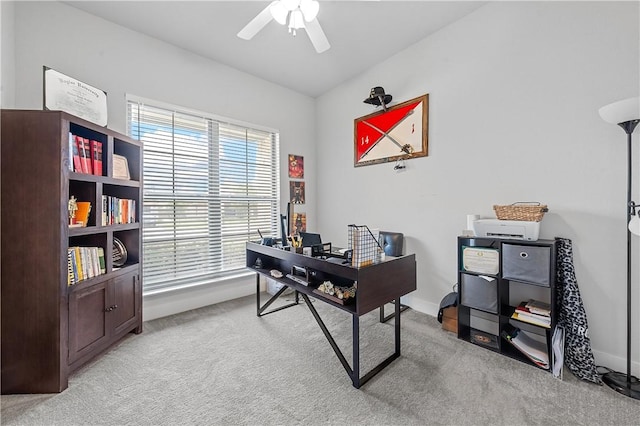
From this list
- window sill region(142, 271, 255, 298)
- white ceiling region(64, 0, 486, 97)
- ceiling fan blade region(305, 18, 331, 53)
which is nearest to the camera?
ceiling fan blade region(305, 18, 331, 53)

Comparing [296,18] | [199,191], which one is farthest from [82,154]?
[296,18]

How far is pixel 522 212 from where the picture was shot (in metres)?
1.97

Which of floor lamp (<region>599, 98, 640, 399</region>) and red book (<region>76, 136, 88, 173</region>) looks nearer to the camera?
floor lamp (<region>599, 98, 640, 399</region>)

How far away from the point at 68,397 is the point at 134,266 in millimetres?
1017

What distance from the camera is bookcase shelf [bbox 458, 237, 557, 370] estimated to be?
6.09ft

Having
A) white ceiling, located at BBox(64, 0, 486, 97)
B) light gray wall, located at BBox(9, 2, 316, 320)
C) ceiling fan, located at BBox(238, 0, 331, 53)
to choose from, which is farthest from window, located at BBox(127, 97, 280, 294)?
ceiling fan, located at BBox(238, 0, 331, 53)

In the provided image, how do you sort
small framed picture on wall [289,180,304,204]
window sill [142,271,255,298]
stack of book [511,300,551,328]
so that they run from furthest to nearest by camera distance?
small framed picture on wall [289,180,304,204] < window sill [142,271,255,298] < stack of book [511,300,551,328]

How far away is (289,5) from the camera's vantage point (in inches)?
70.9

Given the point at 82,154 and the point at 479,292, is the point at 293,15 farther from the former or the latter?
the point at 479,292

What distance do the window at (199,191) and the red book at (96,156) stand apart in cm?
67

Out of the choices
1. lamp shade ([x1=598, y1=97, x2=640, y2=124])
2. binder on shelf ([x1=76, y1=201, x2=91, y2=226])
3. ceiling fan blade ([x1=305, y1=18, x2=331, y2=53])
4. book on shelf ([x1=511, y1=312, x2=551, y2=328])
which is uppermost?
ceiling fan blade ([x1=305, y1=18, x2=331, y2=53])

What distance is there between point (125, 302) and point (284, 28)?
120 inches

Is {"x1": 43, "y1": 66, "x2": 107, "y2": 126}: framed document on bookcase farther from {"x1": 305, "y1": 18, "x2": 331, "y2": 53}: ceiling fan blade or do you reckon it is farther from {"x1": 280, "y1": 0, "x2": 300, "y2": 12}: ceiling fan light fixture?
{"x1": 305, "y1": 18, "x2": 331, "y2": 53}: ceiling fan blade

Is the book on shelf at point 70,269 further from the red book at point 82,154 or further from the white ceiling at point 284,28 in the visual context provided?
the white ceiling at point 284,28
